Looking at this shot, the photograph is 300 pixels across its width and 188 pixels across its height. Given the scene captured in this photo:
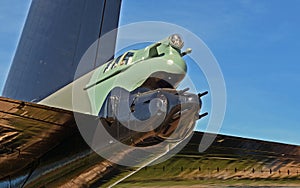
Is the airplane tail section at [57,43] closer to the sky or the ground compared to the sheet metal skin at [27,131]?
closer to the sky

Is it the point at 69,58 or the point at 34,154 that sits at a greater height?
the point at 69,58

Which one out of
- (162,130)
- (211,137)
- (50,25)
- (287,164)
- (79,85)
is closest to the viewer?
(162,130)

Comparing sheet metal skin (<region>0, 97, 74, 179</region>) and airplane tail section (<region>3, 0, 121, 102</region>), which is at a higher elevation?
airplane tail section (<region>3, 0, 121, 102</region>)

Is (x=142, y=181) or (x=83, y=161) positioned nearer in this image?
(x=83, y=161)

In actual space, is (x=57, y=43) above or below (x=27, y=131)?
above

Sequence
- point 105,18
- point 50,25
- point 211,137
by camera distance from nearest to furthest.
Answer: point 211,137 < point 105,18 < point 50,25

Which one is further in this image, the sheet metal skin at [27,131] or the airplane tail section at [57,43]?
the airplane tail section at [57,43]

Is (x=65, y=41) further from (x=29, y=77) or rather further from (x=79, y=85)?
(x=79, y=85)

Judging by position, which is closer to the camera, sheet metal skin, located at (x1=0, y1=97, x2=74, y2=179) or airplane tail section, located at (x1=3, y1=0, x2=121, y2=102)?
sheet metal skin, located at (x1=0, y1=97, x2=74, y2=179)

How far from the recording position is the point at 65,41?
32.0ft

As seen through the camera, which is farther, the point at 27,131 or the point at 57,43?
the point at 57,43

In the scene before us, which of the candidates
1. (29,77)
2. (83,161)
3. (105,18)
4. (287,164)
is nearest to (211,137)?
(83,161)

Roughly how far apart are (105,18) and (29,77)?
1962mm

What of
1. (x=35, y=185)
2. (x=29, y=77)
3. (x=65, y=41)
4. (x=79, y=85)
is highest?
(x=65, y=41)
